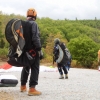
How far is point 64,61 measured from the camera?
1223cm

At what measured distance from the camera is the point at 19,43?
20.9ft

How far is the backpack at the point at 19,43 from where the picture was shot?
20.9ft

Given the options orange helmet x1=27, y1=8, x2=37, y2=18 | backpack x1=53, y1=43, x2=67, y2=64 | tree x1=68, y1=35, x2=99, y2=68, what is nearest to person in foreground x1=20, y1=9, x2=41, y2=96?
orange helmet x1=27, y1=8, x2=37, y2=18

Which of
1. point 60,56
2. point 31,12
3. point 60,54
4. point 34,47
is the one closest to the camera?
point 34,47

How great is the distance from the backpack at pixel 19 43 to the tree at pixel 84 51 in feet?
107

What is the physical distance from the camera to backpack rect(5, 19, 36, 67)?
20.9 feet

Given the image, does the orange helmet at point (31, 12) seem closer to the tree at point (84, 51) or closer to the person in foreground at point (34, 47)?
the person in foreground at point (34, 47)

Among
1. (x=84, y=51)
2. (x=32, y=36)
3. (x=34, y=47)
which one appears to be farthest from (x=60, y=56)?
(x=84, y=51)

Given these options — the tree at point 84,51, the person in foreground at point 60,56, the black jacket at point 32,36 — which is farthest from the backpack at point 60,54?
the tree at point 84,51

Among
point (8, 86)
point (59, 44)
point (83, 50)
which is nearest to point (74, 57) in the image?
point (83, 50)

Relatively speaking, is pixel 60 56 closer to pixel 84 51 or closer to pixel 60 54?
pixel 60 54

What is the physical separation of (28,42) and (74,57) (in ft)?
113

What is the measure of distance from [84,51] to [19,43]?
34.8m

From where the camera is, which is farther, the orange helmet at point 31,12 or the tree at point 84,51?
the tree at point 84,51
